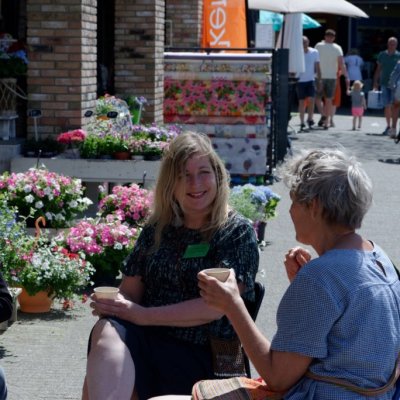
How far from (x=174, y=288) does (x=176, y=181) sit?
1.50ft

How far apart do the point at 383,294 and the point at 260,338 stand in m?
0.40

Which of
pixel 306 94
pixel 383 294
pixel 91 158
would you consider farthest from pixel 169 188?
pixel 306 94

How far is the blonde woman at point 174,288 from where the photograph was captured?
402 cm

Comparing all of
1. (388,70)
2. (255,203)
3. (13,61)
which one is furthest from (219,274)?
(388,70)

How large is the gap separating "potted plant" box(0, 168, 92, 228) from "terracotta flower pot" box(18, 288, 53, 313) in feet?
3.09

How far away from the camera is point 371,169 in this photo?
1625 cm

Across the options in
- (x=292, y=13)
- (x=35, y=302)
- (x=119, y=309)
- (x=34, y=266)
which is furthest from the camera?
(x=292, y=13)

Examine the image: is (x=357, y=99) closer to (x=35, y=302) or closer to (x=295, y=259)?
(x=35, y=302)

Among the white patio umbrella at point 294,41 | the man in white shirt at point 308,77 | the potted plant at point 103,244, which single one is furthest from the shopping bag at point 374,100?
the potted plant at point 103,244

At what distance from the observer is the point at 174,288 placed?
4.34m

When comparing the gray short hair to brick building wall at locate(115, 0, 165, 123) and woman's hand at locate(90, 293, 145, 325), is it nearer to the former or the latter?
woman's hand at locate(90, 293, 145, 325)

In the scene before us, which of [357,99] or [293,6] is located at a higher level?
[293,6]

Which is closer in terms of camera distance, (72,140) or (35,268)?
(35,268)

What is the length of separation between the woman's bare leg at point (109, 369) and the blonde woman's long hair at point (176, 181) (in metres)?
0.56
